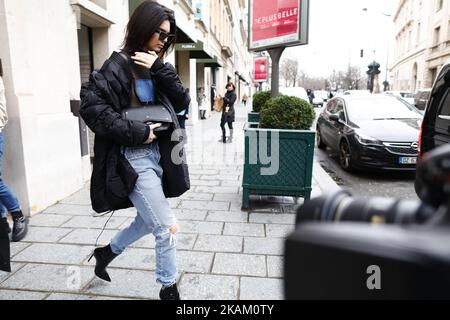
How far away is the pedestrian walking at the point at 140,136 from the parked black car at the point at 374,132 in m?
5.12

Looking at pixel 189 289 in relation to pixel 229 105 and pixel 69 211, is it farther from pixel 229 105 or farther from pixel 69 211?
pixel 229 105

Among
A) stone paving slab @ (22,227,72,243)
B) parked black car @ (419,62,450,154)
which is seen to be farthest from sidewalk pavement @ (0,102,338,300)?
parked black car @ (419,62,450,154)

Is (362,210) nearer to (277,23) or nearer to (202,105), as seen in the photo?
(277,23)

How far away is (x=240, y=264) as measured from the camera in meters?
3.22

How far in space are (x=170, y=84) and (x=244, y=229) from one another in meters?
2.13

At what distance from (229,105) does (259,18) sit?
3.17 m

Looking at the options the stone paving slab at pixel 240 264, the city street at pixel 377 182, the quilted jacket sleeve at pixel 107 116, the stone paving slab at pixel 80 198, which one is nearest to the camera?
the quilted jacket sleeve at pixel 107 116

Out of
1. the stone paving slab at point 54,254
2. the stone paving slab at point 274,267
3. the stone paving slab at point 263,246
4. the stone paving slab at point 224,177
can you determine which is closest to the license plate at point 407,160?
the stone paving slab at point 224,177

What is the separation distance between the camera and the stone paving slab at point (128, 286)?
2.72 m

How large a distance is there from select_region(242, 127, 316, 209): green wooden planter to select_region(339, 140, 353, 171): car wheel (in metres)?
3.07

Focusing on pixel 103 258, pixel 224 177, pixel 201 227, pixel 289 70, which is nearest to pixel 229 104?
pixel 224 177

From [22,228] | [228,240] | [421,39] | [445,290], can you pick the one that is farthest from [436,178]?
[421,39]

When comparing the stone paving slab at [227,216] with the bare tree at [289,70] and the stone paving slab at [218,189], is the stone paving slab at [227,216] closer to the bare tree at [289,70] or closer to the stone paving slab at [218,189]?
the stone paving slab at [218,189]

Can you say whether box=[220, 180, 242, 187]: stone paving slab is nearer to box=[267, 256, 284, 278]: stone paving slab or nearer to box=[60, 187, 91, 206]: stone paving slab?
box=[60, 187, 91, 206]: stone paving slab
